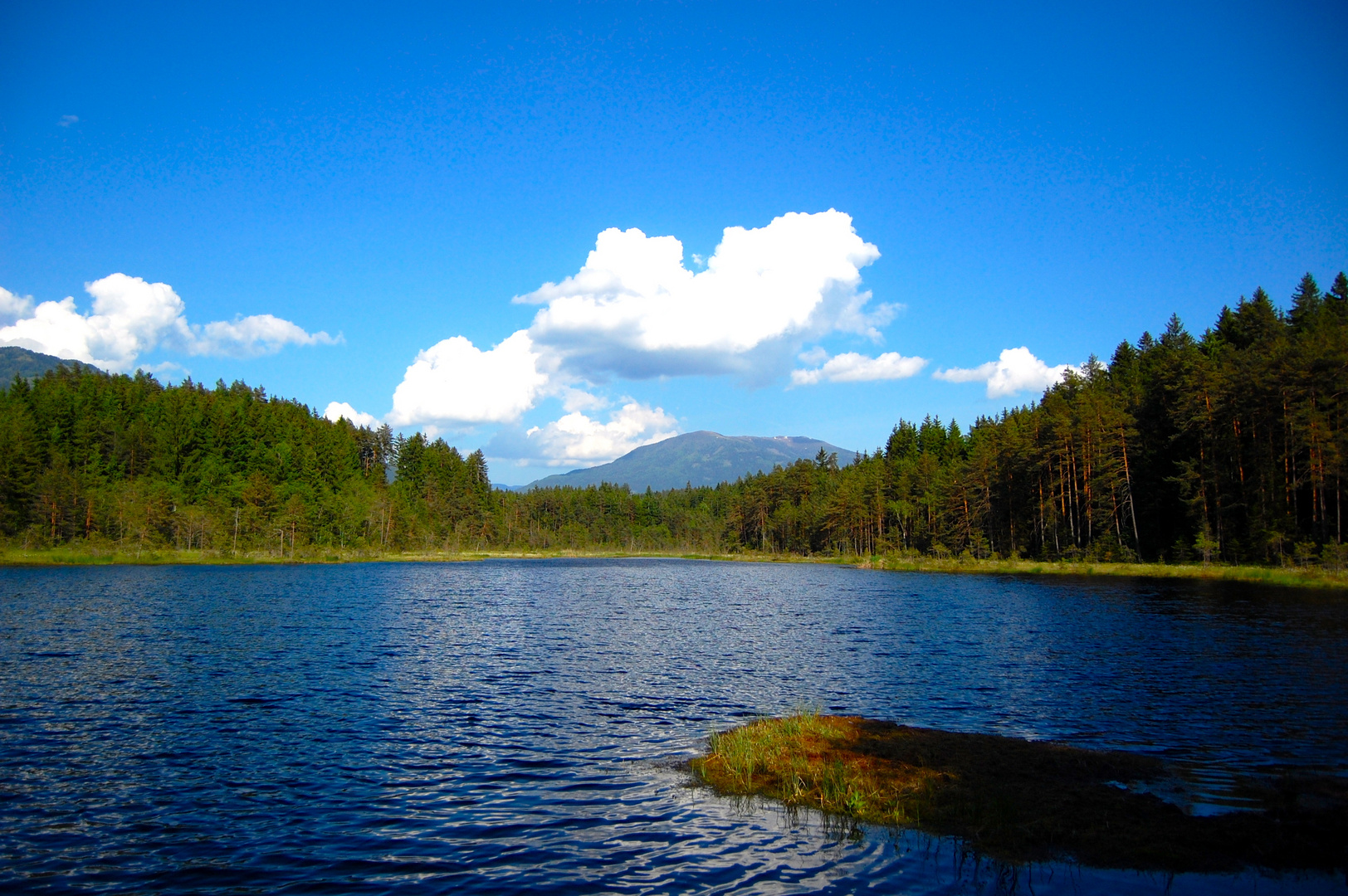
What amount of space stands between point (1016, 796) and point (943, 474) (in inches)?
4791

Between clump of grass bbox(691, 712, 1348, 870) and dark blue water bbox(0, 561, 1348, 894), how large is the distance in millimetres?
741

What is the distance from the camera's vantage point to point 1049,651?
32.8 meters

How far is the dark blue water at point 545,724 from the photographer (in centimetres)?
1149

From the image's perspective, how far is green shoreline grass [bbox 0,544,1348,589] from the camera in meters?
60.4

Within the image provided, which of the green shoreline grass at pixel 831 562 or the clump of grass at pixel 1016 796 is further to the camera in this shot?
the green shoreline grass at pixel 831 562

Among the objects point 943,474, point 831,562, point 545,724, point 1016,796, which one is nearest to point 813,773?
point 1016,796

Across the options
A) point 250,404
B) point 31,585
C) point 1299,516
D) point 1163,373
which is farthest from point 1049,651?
point 250,404

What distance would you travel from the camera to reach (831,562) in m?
140

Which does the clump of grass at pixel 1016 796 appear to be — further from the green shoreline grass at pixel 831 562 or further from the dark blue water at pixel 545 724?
the green shoreline grass at pixel 831 562

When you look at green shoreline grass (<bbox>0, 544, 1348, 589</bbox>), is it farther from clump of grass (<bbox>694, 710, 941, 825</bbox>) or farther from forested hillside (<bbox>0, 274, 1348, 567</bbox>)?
clump of grass (<bbox>694, 710, 941, 825</bbox>)

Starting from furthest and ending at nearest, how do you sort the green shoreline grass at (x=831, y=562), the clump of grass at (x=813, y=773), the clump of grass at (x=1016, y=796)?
the green shoreline grass at (x=831, y=562) < the clump of grass at (x=813, y=773) < the clump of grass at (x=1016, y=796)

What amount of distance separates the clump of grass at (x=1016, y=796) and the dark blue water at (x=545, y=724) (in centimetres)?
74

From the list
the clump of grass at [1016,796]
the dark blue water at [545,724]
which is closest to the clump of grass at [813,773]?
the clump of grass at [1016,796]

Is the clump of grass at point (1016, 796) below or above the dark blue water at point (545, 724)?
above
